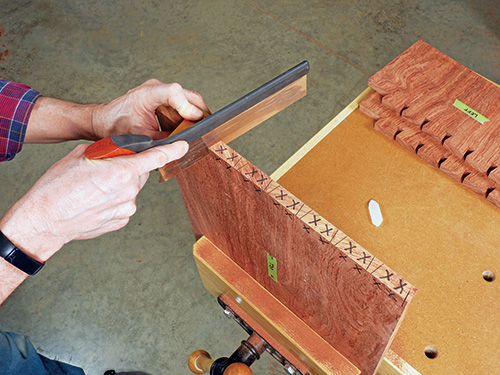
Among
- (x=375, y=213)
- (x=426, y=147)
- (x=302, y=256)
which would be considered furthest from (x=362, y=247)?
(x=426, y=147)

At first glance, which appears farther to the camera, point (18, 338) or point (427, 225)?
point (18, 338)

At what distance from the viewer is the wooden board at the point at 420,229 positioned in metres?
1.01

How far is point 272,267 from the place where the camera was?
0.99 meters

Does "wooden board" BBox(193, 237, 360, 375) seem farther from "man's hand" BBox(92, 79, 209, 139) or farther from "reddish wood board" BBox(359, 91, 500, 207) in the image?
"reddish wood board" BBox(359, 91, 500, 207)

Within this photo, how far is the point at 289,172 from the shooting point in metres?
1.25

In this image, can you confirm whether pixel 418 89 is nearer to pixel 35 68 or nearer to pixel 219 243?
pixel 219 243

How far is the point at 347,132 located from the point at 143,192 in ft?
4.15

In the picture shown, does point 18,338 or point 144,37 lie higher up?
point 144,37

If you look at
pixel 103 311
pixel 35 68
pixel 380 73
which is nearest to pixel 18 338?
pixel 103 311

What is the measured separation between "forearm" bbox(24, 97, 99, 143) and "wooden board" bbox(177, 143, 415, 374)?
413mm

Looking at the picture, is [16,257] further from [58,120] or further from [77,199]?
[58,120]

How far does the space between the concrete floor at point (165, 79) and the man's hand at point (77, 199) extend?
1.08 metres

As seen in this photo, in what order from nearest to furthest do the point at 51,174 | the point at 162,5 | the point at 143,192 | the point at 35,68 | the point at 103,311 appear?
the point at 51,174, the point at 103,311, the point at 143,192, the point at 35,68, the point at 162,5

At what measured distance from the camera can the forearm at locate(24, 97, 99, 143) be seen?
1.20 meters
